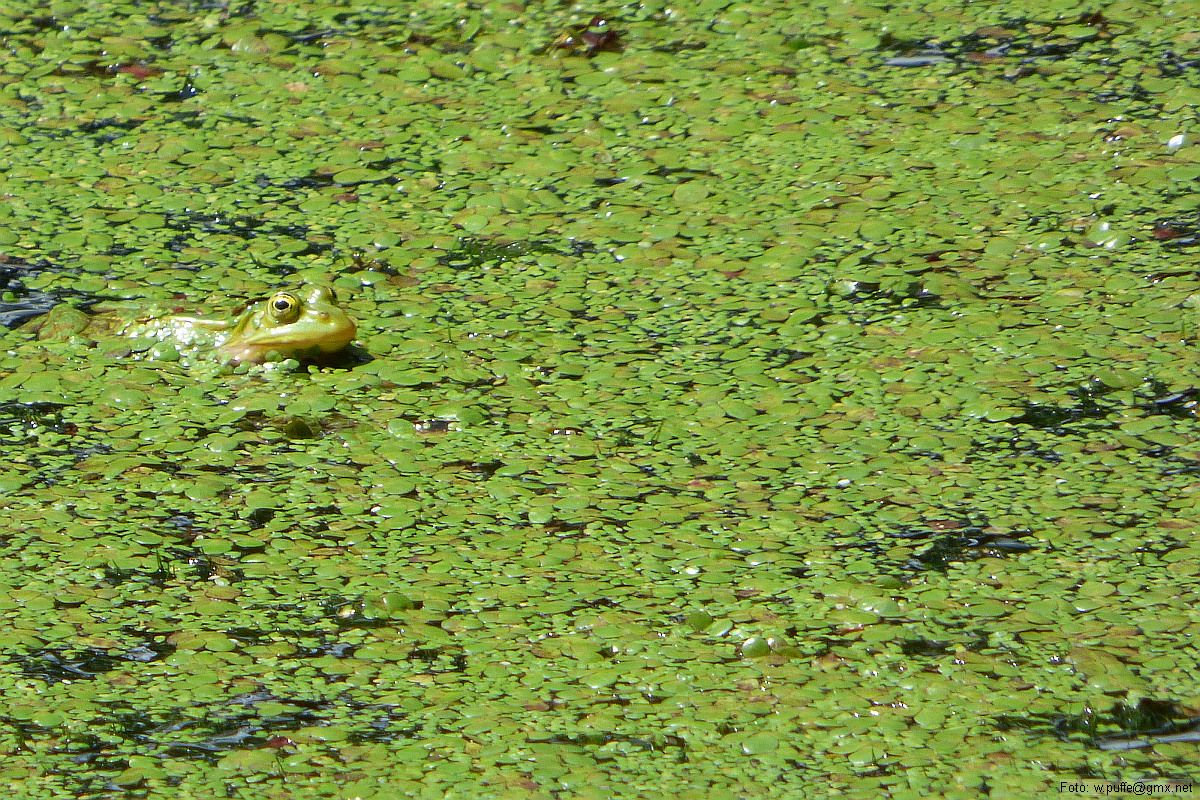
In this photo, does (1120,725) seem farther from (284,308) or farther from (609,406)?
(284,308)

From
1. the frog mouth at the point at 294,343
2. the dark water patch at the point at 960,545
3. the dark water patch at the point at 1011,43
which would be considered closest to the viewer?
the dark water patch at the point at 960,545

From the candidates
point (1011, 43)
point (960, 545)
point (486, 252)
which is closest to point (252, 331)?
point (486, 252)

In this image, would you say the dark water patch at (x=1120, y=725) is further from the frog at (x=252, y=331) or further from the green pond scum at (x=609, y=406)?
the frog at (x=252, y=331)

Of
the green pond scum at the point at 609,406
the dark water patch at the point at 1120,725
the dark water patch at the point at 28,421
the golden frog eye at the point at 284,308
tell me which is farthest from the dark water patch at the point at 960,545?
the dark water patch at the point at 28,421

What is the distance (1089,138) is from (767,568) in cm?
230

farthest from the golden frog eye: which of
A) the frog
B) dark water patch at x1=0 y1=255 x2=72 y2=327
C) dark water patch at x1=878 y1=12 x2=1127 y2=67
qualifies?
dark water patch at x1=878 y1=12 x2=1127 y2=67

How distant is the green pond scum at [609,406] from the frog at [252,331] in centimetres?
5

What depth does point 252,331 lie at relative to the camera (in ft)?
12.3

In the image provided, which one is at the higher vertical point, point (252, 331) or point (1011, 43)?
point (1011, 43)

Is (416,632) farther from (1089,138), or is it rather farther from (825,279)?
(1089,138)

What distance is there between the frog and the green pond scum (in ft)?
0.18

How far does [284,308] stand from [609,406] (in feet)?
2.92

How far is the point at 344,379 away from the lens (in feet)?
12.2

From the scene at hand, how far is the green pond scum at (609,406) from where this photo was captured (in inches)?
102
